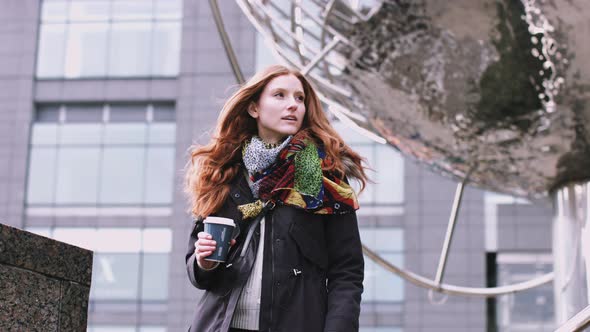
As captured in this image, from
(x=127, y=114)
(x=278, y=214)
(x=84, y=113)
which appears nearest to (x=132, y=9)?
(x=127, y=114)

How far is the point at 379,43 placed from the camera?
566 cm

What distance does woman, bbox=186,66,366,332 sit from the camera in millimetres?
2908

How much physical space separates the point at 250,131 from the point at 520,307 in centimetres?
2115

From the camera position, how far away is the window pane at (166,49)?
26531 millimetres

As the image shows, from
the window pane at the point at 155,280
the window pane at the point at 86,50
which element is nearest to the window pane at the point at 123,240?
the window pane at the point at 155,280

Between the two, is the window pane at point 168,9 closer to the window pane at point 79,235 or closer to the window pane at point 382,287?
the window pane at point 79,235

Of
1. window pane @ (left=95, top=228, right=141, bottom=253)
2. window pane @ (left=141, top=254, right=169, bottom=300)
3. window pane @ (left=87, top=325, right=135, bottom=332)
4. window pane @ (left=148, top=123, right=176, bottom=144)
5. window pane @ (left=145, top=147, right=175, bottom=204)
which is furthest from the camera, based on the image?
window pane @ (left=148, top=123, right=176, bottom=144)

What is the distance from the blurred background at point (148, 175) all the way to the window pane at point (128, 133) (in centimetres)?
3

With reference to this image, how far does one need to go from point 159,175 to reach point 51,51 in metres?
3.70

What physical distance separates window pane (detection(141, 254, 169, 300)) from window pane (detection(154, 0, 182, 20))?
5.19 meters

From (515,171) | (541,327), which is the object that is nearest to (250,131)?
(515,171)

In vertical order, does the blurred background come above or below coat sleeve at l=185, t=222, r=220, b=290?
above

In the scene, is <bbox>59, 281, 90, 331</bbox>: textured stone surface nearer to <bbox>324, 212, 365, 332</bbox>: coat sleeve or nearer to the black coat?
the black coat

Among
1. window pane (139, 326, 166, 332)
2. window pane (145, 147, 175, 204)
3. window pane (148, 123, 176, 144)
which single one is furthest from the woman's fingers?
window pane (148, 123, 176, 144)
